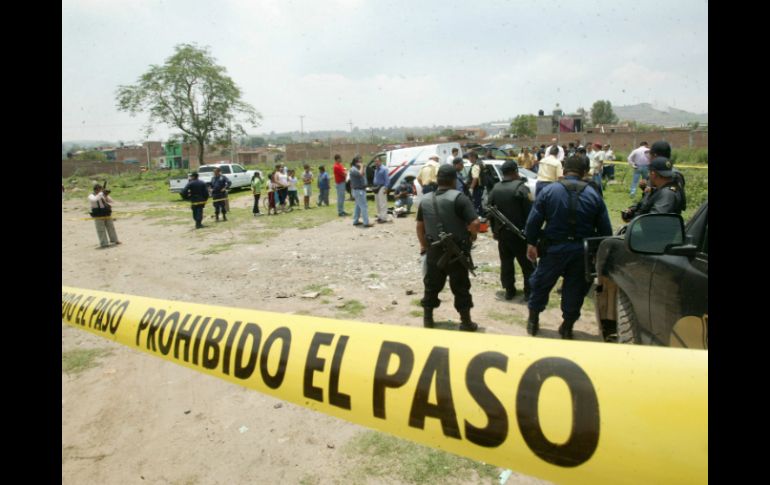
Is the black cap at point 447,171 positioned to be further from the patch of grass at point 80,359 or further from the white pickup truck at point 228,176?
the white pickup truck at point 228,176

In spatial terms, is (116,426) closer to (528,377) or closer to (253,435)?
(253,435)

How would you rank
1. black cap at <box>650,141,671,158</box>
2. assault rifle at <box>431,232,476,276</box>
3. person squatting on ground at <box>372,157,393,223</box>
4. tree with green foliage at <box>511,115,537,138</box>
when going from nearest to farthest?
assault rifle at <box>431,232,476,276</box>, black cap at <box>650,141,671,158</box>, person squatting on ground at <box>372,157,393,223</box>, tree with green foliage at <box>511,115,537,138</box>

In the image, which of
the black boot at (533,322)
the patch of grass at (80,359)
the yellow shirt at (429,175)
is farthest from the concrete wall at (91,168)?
the black boot at (533,322)

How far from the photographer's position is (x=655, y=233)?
2271 mm

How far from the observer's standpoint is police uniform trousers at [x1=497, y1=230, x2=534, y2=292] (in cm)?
535

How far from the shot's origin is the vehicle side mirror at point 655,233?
7.25ft

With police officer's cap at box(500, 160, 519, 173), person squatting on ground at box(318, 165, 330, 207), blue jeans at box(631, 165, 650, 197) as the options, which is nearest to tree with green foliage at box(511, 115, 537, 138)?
blue jeans at box(631, 165, 650, 197)

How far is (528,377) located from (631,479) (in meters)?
0.25

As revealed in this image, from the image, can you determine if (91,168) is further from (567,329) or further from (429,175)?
(567,329)

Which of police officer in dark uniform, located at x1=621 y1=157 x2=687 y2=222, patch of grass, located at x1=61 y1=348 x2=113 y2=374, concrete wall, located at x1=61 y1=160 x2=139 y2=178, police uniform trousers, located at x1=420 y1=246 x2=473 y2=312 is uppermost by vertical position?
concrete wall, located at x1=61 y1=160 x2=139 y2=178

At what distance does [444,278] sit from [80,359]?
3.67 metres

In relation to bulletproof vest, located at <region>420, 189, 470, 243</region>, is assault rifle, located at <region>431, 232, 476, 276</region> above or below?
below

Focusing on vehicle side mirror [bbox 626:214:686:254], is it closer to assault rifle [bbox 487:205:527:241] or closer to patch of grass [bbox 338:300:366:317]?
assault rifle [bbox 487:205:527:241]
